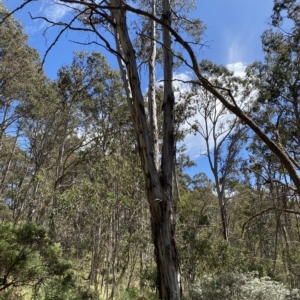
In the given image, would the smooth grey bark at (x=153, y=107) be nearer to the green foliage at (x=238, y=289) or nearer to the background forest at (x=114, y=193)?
the background forest at (x=114, y=193)

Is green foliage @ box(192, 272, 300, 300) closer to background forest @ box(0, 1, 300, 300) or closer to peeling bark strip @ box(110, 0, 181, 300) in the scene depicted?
background forest @ box(0, 1, 300, 300)

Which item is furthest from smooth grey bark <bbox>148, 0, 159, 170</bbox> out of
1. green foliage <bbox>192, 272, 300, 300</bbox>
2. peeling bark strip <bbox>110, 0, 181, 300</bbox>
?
green foliage <bbox>192, 272, 300, 300</bbox>

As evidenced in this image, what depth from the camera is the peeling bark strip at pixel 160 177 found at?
258 cm

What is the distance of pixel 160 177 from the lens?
2836mm

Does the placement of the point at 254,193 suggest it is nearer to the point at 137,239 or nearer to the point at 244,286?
A: the point at 137,239

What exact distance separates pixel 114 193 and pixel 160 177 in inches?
214

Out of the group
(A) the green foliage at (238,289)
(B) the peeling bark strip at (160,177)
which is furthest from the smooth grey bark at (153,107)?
(A) the green foliage at (238,289)

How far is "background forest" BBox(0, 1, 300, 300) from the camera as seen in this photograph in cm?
543

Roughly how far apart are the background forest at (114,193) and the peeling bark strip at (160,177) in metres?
0.76

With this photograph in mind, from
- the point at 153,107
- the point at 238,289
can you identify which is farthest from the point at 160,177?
the point at 238,289

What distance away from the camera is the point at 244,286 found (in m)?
5.93

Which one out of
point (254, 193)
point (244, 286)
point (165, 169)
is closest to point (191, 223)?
point (244, 286)

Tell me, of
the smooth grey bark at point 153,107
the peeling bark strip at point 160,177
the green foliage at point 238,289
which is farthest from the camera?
the green foliage at point 238,289

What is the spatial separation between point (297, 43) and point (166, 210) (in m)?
8.42
